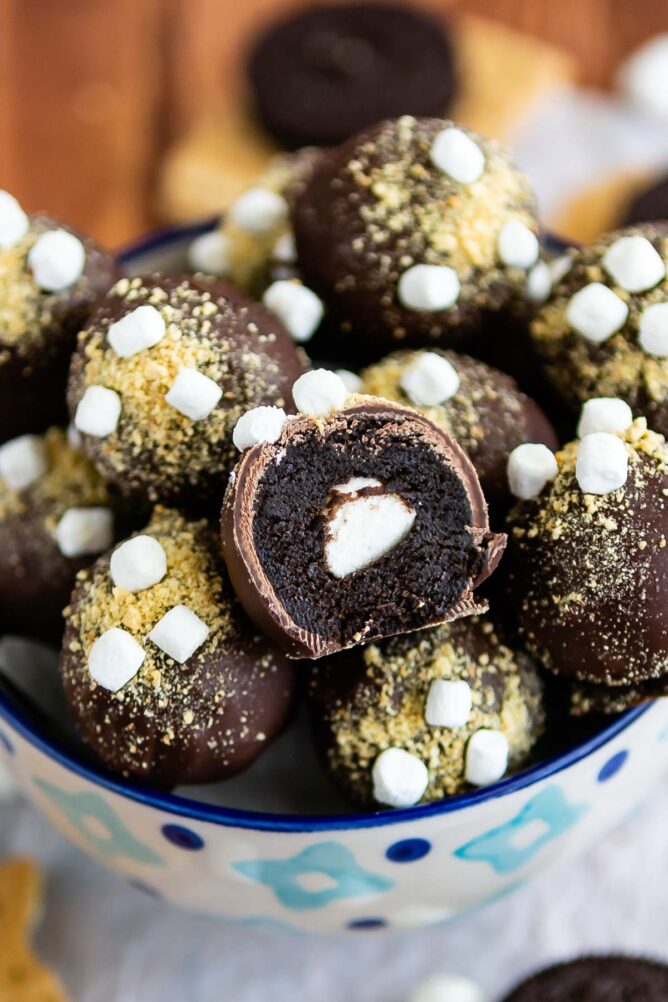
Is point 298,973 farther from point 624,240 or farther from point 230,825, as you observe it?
point 624,240

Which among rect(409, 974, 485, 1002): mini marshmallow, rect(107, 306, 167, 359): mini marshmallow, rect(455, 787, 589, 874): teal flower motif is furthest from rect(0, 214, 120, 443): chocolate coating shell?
rect(409, 974, 485, 1002): mini marshmallow

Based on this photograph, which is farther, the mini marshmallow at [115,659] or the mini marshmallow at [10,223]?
the mini marshmallow at [10,223]

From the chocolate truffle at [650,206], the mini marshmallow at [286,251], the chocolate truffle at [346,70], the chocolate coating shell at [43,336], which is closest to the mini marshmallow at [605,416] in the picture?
the mini marshmallow at [286,251]

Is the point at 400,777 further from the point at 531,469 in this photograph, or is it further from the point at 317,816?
the point at 531,469

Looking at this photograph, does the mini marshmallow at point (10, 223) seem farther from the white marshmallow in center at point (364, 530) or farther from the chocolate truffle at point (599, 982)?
the chocolate truffle at point (599, 982)

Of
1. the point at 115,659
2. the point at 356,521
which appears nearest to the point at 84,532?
the point at 115,659

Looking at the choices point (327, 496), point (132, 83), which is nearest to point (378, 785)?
point (327, 496)
